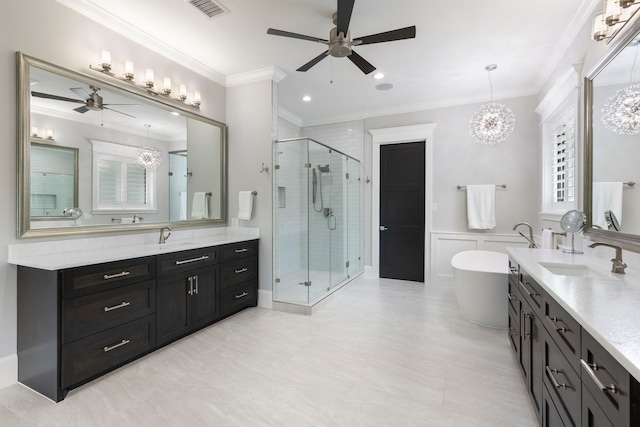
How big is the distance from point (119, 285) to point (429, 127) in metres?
4.34

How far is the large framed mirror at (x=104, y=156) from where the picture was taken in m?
2.08

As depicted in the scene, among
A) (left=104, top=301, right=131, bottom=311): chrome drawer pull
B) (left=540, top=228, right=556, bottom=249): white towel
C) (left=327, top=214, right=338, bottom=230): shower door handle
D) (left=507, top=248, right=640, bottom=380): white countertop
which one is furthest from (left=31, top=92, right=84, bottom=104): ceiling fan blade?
(left=540, top=228, right=556, bottom=249): white towel

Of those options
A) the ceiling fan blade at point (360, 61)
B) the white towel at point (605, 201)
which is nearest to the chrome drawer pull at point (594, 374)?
the white towel at point (605, 201)

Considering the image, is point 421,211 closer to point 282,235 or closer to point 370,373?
point 282,235

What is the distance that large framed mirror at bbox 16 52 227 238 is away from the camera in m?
2.08

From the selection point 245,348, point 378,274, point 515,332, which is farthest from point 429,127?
point 245,348

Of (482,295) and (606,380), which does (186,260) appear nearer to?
(606,380)

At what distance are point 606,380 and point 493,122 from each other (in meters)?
2.89

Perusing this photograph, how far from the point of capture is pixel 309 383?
2010 mm

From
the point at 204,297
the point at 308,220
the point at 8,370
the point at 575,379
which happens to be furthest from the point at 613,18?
the point at 8,370

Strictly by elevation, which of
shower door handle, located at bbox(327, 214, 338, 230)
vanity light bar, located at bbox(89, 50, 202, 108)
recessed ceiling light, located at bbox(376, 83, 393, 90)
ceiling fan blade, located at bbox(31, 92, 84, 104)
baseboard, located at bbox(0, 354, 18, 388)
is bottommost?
baseboard, located at bbox(0, 354, 18, 388)

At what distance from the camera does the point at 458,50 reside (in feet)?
9.77

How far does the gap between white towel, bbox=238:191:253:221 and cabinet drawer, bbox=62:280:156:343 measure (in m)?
1.36

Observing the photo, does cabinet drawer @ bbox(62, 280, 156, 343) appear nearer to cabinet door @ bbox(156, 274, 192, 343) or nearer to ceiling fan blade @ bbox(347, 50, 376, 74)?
cabinet door @ bbox(156, 274, 192, 343)
